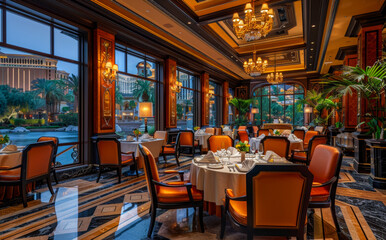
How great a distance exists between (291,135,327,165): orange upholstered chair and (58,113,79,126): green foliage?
4.95 m

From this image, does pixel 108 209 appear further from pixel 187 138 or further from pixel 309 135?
pixel 309 135

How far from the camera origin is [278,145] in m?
Result: 4.06

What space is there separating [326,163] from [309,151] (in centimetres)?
186

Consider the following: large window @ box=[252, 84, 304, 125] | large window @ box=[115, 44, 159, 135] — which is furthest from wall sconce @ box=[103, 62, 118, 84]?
large window @ box=[252, 84, 304, 125]

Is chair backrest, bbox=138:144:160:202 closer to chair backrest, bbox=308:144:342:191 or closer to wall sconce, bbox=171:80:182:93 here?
chair backrest, bbox=308:144:342:191

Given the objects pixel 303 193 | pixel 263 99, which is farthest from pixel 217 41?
pixel 263 99

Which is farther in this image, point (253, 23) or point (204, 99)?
point (204, 99)

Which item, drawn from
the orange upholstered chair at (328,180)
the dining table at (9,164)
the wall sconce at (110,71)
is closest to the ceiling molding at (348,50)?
the orange upholstered chair at (328,180)

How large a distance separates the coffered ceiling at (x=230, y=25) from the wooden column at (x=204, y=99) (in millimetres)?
721

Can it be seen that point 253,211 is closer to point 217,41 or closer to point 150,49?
point 150,49

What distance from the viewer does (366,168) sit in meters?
5.07

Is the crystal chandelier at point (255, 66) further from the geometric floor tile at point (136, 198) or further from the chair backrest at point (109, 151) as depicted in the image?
the geometric floor tile at point (136, 198)

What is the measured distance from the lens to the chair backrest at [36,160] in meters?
3.15

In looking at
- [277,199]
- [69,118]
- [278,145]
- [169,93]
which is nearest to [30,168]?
[69,118]
